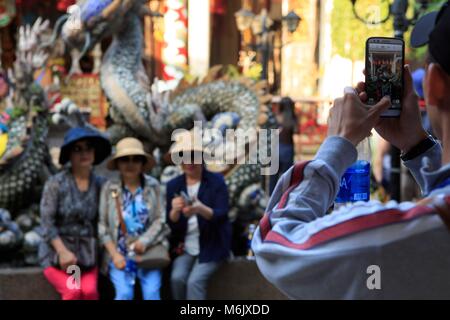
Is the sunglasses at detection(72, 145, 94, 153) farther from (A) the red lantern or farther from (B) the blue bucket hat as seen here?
(A) the red lantern

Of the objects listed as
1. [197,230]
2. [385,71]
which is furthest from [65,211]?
[385,71]

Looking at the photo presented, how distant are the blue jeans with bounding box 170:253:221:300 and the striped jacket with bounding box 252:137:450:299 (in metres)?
4.59

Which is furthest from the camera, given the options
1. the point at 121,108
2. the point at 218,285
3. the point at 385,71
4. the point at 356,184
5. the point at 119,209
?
the point at 121,108

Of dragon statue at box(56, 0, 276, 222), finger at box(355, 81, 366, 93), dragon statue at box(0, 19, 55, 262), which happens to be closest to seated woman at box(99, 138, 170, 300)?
dragon statue at box(0, 19, 55, 262)

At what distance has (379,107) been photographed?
182 centimetres

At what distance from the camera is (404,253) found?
151cm

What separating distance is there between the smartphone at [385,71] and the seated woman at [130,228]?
419cm

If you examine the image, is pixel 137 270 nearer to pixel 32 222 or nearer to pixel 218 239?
pixel 218 239

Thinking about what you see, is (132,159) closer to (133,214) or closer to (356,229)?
(133,214)

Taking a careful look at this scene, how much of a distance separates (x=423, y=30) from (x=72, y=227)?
14.9ft

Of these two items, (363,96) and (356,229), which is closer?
(356,229)

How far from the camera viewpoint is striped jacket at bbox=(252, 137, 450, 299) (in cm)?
151

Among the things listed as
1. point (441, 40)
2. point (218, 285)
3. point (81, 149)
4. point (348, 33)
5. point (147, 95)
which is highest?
point (348, 33)

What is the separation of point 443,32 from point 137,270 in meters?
4.83
